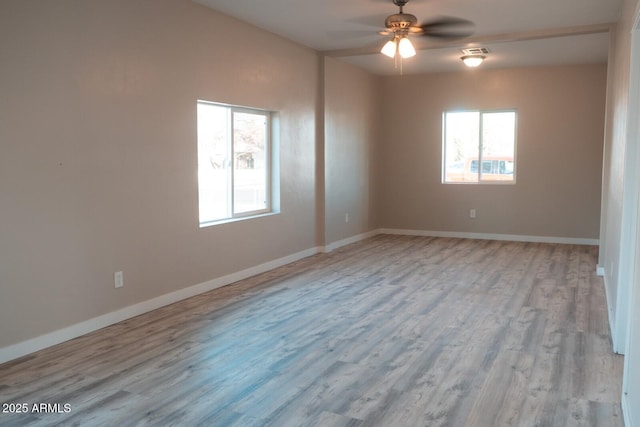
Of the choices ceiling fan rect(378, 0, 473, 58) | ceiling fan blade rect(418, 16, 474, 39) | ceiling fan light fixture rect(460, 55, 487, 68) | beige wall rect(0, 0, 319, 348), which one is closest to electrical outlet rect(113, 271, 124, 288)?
beige wall rect(0, 0, 319, 348)

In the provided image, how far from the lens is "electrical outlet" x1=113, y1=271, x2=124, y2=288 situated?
13.2 feet

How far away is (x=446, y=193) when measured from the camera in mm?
8523

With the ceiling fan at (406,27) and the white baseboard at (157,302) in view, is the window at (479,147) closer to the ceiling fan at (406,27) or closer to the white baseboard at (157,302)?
the white baseboard at (157,302)

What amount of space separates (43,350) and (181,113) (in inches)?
85.9

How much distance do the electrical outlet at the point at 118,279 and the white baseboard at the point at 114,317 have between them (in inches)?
7.7

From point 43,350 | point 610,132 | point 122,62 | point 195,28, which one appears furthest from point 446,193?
point 43,350

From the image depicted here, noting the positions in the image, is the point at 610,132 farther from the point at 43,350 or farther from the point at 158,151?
the point at 43,350

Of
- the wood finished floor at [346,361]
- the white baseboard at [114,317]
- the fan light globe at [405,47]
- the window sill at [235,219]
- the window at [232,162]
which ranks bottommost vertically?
the wood finished floor at [346,361]

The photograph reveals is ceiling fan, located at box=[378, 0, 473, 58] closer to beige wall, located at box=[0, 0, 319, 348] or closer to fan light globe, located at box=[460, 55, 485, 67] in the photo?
fan light globe, located at box=[460, 55, 485, 67]

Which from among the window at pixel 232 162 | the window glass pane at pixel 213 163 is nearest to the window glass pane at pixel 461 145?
the window at pixel 232 162

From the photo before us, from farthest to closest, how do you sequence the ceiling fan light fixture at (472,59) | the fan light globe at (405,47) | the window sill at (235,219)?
the ceiling fan light fixture at (472,59) < the window sill at (235,219) < the fan light globe at (405,47)

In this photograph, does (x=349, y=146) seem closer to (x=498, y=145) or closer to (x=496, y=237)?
(x=498, y=145)

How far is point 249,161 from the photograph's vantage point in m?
5.79

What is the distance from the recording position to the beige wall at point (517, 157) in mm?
7605
